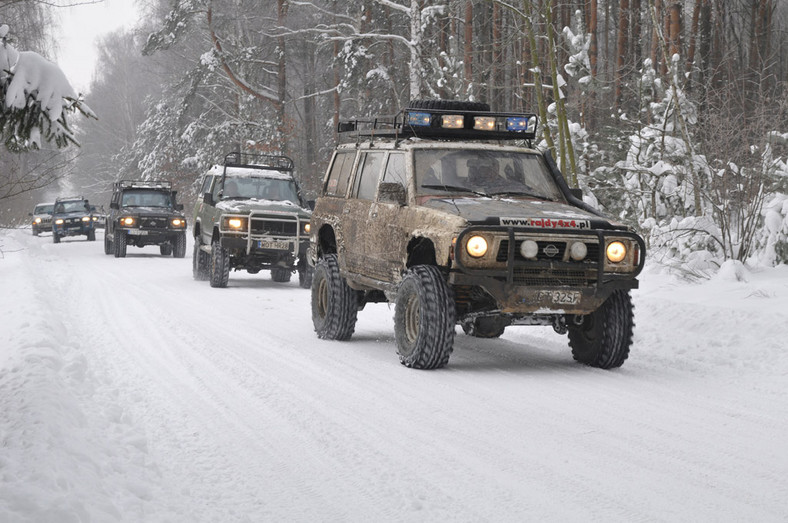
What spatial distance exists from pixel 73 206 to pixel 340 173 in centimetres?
2844

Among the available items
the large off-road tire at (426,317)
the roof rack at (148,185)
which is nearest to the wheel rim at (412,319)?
the large off-road tire at (426,317)

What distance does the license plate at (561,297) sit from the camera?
781 cm

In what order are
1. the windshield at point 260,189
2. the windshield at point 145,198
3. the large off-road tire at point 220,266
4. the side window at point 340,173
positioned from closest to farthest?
1. the side window at point 340,173
2. the large off-road tire at point 220,266
3. the windshield at point 260,189
4. the windshield at point 145,198

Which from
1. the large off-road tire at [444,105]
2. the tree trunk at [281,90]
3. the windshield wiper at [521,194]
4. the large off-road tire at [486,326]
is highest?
the tree trunk at [281,90]

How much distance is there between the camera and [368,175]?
9977 mm

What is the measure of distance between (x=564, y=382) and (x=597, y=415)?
1.29m

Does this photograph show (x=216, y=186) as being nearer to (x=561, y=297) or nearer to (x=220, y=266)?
(x=220, y=266)

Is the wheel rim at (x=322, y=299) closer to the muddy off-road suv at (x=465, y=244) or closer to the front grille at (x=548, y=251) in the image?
the muddy off-road suv at (x=465, y=244)

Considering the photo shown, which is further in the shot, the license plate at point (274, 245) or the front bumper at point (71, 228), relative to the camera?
the front bumper at point (71, 228)

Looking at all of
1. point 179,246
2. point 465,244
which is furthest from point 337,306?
point 179,246

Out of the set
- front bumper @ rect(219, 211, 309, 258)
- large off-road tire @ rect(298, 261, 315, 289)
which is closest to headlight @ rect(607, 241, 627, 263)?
front bumper @ rect(219, 211, 309, 258)

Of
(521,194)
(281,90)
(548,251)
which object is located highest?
(281,90)

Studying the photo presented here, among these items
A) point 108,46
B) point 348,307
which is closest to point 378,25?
point 348,307

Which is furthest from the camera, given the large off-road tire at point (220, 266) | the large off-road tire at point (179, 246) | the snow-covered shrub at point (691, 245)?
the large off-road tire at point (179, 246)
